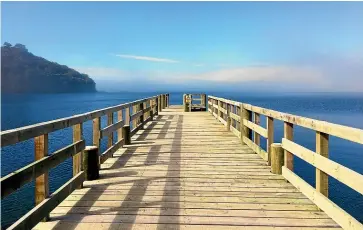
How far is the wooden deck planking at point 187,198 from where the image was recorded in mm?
3760

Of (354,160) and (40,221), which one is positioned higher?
(40,221)

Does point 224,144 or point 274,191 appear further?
point 224,144

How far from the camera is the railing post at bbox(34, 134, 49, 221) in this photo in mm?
3609

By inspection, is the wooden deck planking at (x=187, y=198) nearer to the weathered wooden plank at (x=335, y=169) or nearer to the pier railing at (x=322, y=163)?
the pier railing at (x=322, y=163)

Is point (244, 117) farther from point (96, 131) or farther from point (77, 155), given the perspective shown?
point (77, 155)

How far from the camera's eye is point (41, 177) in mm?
3666

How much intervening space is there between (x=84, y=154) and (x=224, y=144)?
4.89 metres

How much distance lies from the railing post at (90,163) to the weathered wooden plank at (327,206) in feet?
11.2

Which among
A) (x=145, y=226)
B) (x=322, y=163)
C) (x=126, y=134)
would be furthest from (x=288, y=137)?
(x=126, y=134)

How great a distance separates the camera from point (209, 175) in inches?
233

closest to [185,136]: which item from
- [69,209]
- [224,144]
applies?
[224,144]

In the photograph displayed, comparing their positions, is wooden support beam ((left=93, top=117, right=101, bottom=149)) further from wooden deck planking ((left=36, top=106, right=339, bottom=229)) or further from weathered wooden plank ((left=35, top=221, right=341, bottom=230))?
weathered wooden plank ((left=35, top=221, right=341, bottom=230))

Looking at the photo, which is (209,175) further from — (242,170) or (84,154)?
(84,154)

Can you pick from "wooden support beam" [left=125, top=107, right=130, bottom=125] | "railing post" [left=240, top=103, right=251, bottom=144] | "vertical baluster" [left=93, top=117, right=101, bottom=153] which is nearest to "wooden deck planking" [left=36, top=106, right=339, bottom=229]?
"vertical baluster" [left=93, top=117, right=101, bottom=153]
